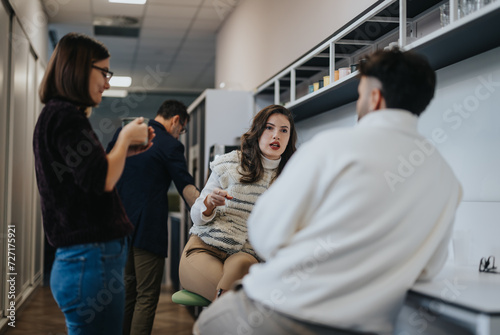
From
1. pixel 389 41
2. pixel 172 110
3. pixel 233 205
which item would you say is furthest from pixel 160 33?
pixel 233 205

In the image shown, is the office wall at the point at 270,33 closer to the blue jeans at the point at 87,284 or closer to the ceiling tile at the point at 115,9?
the ceiling tile at the point at 115,9

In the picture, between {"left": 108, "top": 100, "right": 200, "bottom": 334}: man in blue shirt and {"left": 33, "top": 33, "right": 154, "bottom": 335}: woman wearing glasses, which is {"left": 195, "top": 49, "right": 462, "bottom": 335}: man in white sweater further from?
{"left": 108, "top": 100, "right": 200, "bottom": 334}: man in blue shirt

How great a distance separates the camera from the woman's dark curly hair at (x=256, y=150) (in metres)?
2.33

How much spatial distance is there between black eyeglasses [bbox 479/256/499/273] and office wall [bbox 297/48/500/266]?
29 mm

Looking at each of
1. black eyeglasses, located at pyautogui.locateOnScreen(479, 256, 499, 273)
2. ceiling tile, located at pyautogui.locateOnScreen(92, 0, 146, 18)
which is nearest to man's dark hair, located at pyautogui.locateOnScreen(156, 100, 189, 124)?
black eyeglasses, located at pyautogui.locateOnScreen(479, 256, 499, 273)

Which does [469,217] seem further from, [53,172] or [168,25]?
[168,25]

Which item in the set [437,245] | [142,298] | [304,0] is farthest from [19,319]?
[437,245]

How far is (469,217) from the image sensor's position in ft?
6.82

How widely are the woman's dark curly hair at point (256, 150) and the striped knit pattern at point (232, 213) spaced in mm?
31

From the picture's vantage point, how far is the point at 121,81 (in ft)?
30.1

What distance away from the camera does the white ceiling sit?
18.4 feet

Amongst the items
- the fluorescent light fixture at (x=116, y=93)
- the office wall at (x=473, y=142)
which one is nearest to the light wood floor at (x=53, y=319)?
the office wall at (x=473, y=142)

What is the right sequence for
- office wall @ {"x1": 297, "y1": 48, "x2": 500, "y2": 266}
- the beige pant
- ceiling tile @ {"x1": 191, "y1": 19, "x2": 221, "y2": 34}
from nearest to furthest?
office wall @ {"x1": 297, "y1": 48, "x2": 500, "y2": 266}
the beige pant
ceiling tile @ {"x1": 191, "y1": 19, "x2": 221, "y2": 34}

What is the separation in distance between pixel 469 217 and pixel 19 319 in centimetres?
364
